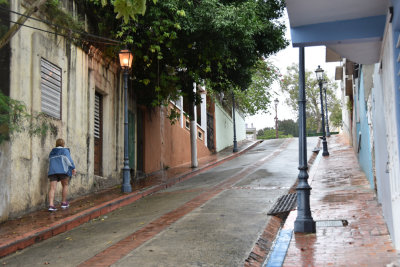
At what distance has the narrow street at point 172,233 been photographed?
6020 millimetres

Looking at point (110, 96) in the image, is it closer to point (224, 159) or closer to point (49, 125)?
point (49, 125)

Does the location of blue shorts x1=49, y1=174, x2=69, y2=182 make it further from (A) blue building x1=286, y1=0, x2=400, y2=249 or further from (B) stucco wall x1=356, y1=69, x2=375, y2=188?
(B) stucco wall x1=356, y1=69, x2=375, y2=188

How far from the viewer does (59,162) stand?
977 cm

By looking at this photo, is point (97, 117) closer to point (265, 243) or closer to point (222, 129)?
point (265, 243)

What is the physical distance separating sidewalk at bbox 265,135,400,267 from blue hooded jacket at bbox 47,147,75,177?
15.9ft

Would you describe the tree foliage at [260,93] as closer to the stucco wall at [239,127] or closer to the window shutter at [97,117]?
the stucco wall at [239,127]

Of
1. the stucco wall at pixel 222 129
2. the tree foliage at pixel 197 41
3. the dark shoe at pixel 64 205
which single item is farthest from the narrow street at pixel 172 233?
the stucco wall at pixel 222 129

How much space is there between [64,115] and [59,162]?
184 centimetres

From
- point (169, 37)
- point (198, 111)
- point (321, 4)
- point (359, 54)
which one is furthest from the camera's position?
point (198, 111)

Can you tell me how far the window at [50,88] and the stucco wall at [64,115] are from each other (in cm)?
16

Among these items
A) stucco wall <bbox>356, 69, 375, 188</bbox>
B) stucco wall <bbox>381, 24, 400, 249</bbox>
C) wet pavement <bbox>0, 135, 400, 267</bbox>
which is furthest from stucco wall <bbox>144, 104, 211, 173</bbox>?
stucco wall <bbox>381, 24, 400, 249</bbox>

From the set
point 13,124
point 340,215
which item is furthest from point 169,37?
point 340,215

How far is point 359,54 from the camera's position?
6227 millimetres

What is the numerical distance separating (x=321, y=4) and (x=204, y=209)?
510cm
